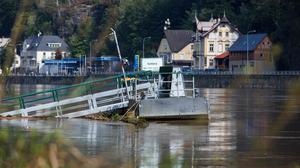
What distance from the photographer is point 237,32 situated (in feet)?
313

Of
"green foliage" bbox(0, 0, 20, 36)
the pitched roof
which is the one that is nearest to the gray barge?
"green foliage" bbox(0, 0, 20, 36)

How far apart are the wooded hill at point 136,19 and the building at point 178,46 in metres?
1.28

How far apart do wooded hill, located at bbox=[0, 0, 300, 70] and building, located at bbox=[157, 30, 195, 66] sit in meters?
1.28

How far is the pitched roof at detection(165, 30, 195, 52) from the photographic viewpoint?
109188 mm

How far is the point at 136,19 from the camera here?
60812 millimetres

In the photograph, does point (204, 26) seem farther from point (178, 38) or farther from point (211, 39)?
point (178, 38)

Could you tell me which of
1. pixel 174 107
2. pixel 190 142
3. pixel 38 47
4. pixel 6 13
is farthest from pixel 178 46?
pixel 6 13

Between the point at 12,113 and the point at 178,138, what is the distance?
28.7ft

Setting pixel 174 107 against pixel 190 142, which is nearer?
pixel 190 142

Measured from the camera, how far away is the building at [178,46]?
109 meters

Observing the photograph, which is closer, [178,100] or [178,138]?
[178,138]

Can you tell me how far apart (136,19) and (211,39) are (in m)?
42.9

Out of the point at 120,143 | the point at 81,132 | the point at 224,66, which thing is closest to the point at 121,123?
the point at 81,132

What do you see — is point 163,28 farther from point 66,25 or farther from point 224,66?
point 66,25
